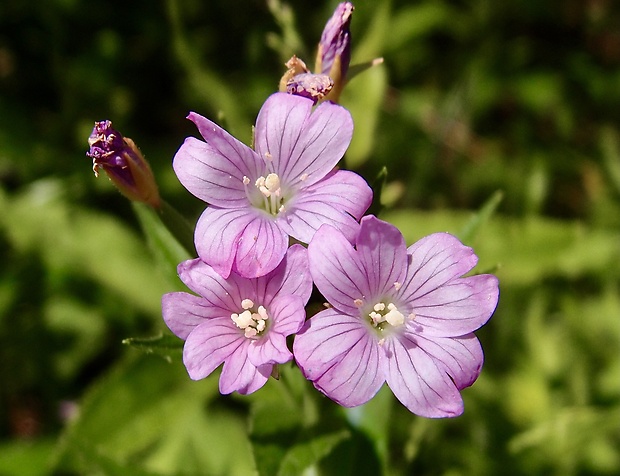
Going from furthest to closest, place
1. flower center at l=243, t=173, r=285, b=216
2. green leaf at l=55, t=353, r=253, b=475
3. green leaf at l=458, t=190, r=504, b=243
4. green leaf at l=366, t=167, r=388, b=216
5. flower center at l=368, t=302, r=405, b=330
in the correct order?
green leaf at l=55, t=353, r=253, b=475 → green leaf at l=458, t=190, r=504, b=243 → green leaf at l=366, t=167, r=388, b=216 → flower center at l=243, t=173, r=285, b=216 → flower center at l=368, t=302, r=405, b=330

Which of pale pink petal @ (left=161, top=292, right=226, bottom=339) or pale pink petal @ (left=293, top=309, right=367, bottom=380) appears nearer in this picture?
pale pink petal @ (left=293, top=309, right=367, bottom=380)

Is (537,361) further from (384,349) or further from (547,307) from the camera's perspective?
(384,349)

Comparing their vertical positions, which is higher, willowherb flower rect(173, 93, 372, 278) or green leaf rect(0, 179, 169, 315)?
willowherb flower rect(173, 93, 372, 278)

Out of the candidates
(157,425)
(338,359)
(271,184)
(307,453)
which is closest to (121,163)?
(271,184)

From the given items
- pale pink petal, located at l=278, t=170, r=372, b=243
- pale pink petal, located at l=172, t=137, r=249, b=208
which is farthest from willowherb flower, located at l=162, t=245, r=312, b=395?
pale pink petal, located at l=172, t=137, r=249, b=208

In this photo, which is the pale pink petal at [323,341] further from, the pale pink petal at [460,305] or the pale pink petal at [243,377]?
the pale pink petal at [460,305]

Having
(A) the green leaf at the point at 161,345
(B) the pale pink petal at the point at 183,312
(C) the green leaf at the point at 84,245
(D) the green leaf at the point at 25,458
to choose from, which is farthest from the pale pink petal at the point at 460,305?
(D) the green leaf at the point at 25,458

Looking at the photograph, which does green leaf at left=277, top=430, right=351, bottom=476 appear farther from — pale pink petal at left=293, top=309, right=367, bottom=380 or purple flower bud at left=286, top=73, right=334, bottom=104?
purple flower bud at left=286, top=73, right=334, bottom=104
